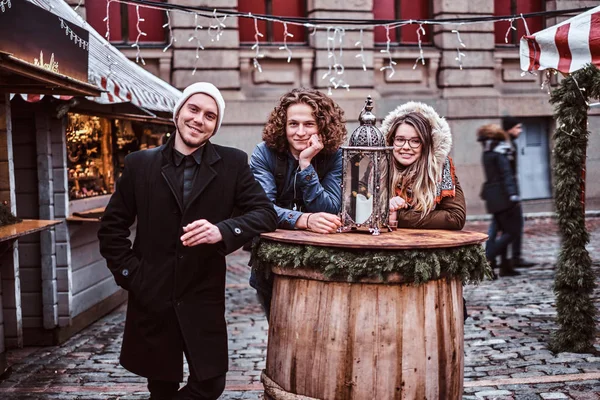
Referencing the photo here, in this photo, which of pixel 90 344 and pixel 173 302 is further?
pixel 90 344

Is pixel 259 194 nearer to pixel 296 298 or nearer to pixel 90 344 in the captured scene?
pixel 296 298

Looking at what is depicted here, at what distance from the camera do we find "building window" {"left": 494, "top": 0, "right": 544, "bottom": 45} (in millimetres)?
15859

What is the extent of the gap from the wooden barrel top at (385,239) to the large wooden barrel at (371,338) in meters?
0.14

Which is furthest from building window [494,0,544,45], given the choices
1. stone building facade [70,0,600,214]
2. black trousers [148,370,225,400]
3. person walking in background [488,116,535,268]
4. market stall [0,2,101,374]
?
black trousers [148,370,225,400]

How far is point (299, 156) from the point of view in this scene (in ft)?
12.2

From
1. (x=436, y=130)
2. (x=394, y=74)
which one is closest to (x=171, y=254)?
(x=436, y=130)

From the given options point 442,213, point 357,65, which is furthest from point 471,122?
point 442,213

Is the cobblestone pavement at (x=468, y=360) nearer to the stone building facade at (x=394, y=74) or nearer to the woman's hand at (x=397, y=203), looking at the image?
the woman's hand at (x=397, y=203)

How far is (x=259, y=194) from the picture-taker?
3.55 m

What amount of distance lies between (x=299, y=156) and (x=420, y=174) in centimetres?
69

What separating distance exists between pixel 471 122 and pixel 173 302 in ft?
42.0

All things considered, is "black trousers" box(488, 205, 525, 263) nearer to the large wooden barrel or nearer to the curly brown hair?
the curly brown hair

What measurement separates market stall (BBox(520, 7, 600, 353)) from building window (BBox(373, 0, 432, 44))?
32.3 feet

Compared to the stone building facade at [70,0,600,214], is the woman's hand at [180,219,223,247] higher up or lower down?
lower down
